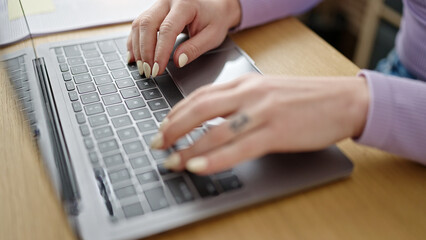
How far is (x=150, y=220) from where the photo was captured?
39 centimetres

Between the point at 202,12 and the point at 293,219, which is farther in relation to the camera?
the point at 202,12

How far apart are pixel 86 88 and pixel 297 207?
0.33 m

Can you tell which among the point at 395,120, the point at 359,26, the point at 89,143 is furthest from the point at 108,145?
the point at 359,26

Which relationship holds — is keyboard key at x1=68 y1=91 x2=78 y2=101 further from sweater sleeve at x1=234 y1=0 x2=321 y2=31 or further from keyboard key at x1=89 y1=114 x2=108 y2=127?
sweater sleeve at x1=234 y1=0 x2=321 y2=31

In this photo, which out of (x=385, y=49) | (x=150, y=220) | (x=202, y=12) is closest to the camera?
(x=150, y=220)

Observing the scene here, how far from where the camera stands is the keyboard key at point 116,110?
0.54 m

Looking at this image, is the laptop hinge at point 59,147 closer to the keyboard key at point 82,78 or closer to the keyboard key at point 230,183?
the keyboard key at point 82,78

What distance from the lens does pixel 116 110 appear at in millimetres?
542

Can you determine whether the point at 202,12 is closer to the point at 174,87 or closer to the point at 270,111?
the point at 174,87

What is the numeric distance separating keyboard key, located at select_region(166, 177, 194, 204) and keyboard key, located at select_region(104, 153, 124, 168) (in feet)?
0.21

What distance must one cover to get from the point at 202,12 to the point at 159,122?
24 cm

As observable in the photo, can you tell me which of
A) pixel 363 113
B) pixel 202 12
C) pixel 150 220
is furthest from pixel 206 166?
pixel 202 12

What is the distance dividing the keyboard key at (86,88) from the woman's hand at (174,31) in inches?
2.9

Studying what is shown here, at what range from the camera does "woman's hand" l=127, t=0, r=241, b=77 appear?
61 centimetres
